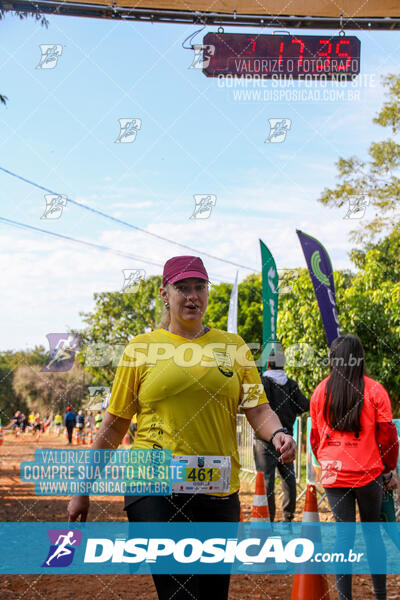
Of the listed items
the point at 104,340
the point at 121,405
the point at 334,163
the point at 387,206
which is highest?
the point at 104,340

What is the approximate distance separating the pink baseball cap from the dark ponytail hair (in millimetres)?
1447

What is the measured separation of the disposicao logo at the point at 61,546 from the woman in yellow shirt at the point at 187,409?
957 millimetres

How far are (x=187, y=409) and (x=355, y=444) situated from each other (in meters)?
1.69

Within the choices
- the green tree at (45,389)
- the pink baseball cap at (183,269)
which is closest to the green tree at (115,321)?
the green tree at (45,389)

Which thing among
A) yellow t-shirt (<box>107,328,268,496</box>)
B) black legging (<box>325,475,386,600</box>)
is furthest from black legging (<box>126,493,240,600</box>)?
black legging (<box>325,475,386,600</box>)

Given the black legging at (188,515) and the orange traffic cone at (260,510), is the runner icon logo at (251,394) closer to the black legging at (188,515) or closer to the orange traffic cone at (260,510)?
the black legging at (188,515)

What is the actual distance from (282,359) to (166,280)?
12.1 feet

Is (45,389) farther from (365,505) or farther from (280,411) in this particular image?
(365,505)

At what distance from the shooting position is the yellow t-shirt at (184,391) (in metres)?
2.71

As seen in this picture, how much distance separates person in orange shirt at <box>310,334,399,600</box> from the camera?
3.90 metres

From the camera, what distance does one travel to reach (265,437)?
290cm

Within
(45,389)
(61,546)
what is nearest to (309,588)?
(61,546)

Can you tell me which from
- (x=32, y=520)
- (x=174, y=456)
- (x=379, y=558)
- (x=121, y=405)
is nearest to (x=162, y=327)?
(x=121, y=405)

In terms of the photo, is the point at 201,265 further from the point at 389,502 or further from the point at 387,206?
the point at 387,206
